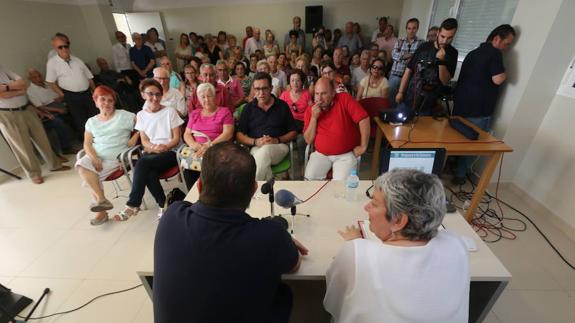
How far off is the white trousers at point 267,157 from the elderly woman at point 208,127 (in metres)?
0.35

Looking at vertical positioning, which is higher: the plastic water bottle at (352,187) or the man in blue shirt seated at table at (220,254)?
the man in blue shirt seated at table at (220,254)

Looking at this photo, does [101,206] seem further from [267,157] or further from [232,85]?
[232,85]

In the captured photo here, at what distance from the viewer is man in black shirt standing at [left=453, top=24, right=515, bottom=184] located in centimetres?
245

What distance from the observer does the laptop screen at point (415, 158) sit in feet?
4.93

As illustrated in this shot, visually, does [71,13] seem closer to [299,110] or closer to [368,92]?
[299,110]

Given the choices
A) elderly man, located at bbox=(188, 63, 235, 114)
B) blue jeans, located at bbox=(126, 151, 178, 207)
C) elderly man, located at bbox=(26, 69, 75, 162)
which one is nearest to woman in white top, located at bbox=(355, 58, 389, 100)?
elderly man, located at bbox=(188, 63, 235, 114)

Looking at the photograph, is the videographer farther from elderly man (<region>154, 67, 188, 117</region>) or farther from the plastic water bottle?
elderly man (<region>154, 67, 188, 117</region>)

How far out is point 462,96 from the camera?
2746 millimetres

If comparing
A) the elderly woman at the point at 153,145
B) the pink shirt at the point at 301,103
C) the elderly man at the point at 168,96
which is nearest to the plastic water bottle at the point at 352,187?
the pink shirt at the point at 301,103

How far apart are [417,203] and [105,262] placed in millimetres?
2423

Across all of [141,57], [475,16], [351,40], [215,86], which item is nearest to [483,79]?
[475,16]

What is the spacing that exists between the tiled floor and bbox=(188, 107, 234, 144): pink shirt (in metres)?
1.01

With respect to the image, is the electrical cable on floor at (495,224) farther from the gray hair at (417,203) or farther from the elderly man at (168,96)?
the elderly man at (168,96)

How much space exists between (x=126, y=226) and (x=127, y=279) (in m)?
0.69
